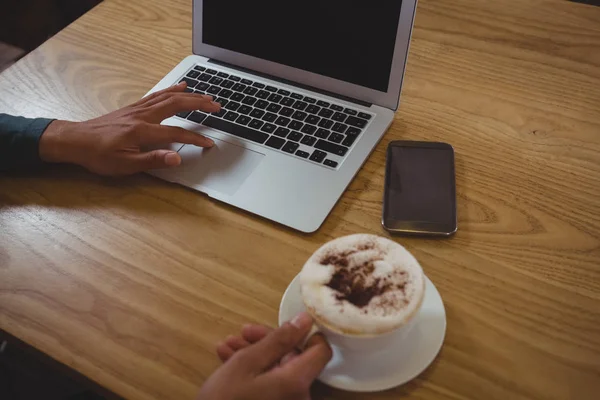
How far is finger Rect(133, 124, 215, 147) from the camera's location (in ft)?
2.67

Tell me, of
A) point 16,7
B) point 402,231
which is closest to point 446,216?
point 402,231

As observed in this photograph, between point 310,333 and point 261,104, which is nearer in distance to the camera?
point 310,333

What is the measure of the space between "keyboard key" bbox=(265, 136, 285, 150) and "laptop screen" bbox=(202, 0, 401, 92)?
139 mm

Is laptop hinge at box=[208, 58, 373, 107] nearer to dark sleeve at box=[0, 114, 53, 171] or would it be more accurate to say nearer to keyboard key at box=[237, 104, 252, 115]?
keyboard key at box=[237, 104, 252, 115]

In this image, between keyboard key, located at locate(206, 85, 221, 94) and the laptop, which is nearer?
the laptop

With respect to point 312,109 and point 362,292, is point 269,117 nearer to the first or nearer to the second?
point 312,109

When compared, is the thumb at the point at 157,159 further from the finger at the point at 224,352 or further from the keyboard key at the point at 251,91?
the finger at the point at 224,352

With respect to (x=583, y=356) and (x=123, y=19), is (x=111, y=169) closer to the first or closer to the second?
(x=123, y=19)

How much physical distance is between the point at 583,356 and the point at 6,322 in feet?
2.18

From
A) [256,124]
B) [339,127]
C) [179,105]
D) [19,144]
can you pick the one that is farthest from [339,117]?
[19,144]

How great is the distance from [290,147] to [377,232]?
→ 7.4 inches

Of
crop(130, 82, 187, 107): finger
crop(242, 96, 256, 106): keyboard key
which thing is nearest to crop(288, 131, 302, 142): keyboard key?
crop(242, 96, 256, 106): keyboard key

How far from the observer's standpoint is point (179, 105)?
0.86m

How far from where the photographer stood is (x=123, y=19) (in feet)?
3.69
